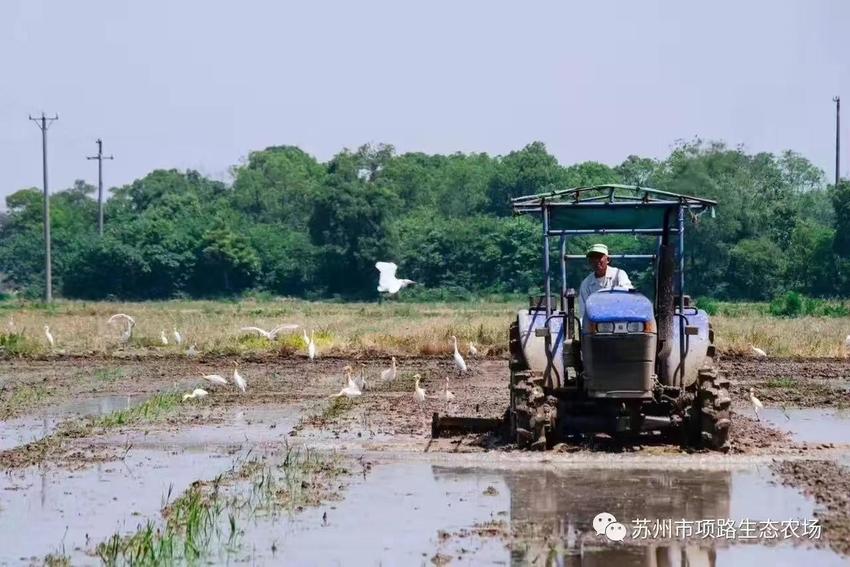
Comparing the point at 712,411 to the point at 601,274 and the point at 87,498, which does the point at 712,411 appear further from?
the point at 87,498

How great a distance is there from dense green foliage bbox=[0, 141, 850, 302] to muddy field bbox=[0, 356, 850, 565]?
23213mm

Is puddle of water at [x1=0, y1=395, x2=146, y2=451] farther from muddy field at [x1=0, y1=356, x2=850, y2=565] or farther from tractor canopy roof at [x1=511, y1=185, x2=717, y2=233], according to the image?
tractor canopy roof at [x1=511, y1=185, x2=717, y2=233]

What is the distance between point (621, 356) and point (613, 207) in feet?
4.99

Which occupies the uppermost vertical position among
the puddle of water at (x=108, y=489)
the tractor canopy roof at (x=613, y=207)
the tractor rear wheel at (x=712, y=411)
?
the tractor canopy roof at (x=613, y=207)

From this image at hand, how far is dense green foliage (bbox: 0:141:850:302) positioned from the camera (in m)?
56.8

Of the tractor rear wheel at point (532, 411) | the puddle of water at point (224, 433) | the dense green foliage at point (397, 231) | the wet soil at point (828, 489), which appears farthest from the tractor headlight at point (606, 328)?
the dense green foliage at point (397, 231)

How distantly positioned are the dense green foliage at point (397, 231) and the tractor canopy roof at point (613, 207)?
25447 mm

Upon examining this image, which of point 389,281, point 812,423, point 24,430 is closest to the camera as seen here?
point 24,430

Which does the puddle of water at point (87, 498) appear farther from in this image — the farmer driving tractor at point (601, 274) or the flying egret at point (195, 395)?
the flying egret at point (195, 395)

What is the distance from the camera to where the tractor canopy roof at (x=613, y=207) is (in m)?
12.9

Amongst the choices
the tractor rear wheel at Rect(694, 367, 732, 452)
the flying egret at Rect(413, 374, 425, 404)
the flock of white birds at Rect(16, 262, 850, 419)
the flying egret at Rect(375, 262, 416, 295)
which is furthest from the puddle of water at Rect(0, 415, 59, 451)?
the flying egret at Rect(375, 262, 416, 295)

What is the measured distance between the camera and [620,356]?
1227cm

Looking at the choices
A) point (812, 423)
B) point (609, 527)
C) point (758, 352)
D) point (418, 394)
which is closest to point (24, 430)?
point (418, 394)

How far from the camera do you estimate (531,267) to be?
63594 mm
